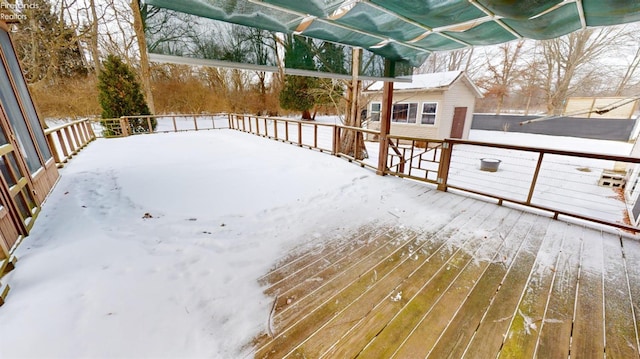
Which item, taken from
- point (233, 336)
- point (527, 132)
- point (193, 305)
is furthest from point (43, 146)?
point (527, 132)

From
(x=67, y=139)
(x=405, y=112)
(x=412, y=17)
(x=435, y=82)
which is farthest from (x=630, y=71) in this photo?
(x=67, y=139)

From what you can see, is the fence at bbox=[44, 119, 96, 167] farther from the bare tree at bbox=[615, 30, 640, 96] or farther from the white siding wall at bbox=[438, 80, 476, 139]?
the bare tree at bbox=[615, 30, 640, 96]

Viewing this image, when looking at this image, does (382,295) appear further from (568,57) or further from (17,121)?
(568,57)

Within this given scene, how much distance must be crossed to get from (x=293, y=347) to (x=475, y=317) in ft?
3.96

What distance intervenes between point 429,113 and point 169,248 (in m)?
10.8

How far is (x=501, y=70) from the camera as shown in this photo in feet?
57.0

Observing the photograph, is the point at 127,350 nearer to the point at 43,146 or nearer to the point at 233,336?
the point at 233,336

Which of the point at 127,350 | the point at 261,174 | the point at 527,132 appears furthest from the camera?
the point at 527,132

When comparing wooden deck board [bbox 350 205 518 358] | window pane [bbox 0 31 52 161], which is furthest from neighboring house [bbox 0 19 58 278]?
wooden deck board [bbox 350 205 518 358]

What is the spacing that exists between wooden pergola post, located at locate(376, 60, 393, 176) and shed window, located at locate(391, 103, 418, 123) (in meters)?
7.41

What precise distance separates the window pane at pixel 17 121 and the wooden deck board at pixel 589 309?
18.3ft

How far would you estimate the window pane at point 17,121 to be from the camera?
2.86 meters

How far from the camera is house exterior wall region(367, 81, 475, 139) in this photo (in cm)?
1001

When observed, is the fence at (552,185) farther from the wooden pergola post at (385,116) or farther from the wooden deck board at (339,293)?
the wooden deck board at (339,293)
